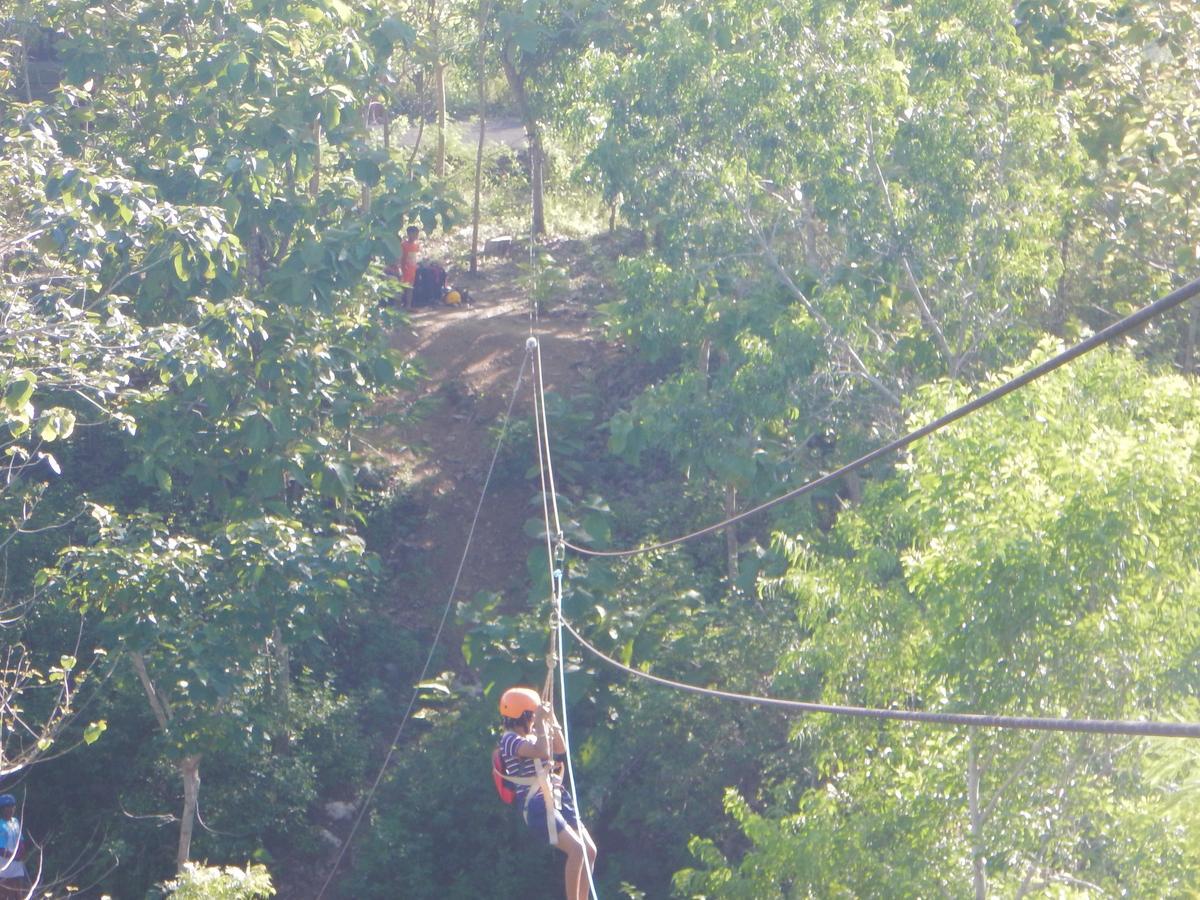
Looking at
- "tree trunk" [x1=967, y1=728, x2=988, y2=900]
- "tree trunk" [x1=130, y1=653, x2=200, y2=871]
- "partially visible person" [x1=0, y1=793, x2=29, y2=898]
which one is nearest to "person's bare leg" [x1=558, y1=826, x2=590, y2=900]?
"tree trunk" [x1=967, y1=728, x2=988, y2=900]

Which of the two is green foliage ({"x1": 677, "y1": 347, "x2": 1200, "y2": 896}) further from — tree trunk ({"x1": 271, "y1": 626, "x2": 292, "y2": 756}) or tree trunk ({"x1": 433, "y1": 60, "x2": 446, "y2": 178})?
tree trunk ({"x1": 433, "y1": 60, "x2": 446, "y2": 178})

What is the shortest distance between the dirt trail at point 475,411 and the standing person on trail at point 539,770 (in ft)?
26.2

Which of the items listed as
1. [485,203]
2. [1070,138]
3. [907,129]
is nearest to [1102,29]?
[1070,138]

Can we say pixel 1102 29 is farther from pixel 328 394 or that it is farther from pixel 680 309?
pixel 328 394

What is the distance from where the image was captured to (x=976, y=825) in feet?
21.4

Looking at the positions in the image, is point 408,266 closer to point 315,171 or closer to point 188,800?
point 315,171

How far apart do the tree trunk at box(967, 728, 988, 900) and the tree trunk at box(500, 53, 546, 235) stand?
43.0ft

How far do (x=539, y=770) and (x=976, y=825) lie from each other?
218 cm

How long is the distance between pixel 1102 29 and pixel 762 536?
5874 millimetres

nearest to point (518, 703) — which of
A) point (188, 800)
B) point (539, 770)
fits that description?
point (539, 770)

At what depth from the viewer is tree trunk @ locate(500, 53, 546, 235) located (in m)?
17.8

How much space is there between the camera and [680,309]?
38.2ft

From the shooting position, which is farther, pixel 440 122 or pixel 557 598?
pixel 440 122

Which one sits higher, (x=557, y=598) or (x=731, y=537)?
(x=557, y=598)
